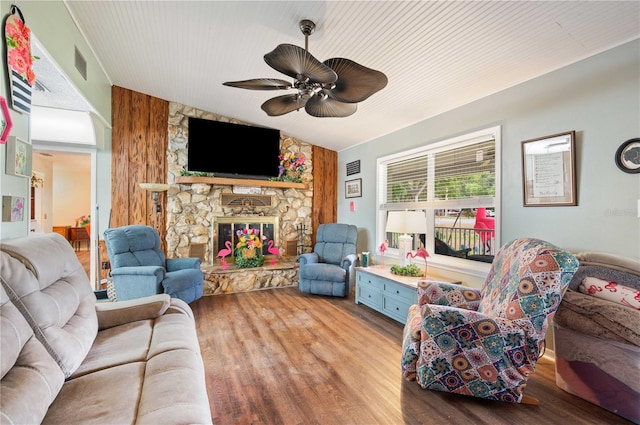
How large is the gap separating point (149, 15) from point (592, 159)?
3.74 meters

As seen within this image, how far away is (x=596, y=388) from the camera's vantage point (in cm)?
179

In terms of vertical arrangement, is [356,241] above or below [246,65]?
below

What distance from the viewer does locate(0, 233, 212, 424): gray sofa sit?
992 mm

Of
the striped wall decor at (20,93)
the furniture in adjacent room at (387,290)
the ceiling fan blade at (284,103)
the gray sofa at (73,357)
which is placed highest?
the ceiling fan blade at (284,103)

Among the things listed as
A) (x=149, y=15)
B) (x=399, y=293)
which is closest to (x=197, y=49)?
(x=149, y=15)

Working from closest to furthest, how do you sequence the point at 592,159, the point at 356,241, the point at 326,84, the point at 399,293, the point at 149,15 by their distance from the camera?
the point at 326,84
the point at 592,159
the point at 149,15
the point at 399,293
the point at 356,241

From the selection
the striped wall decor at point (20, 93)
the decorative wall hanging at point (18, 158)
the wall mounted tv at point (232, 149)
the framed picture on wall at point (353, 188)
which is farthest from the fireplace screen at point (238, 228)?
the striped wall decor at point (20, 93)

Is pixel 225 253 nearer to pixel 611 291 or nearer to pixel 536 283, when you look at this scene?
pixel 536 283

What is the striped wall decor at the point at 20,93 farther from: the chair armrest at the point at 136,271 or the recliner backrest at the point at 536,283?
the recliner backrest at the point at 536,283

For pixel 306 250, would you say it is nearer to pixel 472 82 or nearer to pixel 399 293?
pixel 399 293

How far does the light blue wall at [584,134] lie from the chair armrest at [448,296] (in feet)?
2.67

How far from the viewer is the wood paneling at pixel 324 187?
18.0ft

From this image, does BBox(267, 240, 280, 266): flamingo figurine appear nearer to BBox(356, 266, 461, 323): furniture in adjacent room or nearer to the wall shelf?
A: the wall shelf

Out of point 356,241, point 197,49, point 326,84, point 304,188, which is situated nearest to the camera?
point 326,84
